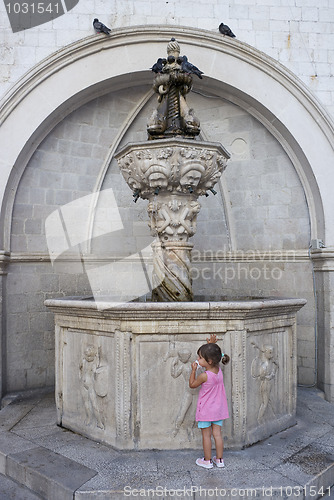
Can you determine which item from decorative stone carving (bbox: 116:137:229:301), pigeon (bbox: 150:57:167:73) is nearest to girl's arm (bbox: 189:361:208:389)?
decorative stone carving (bbox: 116:137:229:301)

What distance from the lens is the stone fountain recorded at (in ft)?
10.1

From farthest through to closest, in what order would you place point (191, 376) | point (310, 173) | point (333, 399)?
point (310, 173)
point (333, 399)
point (191, 376)

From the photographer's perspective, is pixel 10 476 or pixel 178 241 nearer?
pixel 10 476

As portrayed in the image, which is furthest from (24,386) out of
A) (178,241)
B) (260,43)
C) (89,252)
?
(260,43)

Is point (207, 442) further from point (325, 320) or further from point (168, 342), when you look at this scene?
point (325, 320)

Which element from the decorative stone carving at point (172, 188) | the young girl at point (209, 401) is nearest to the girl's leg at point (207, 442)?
the young girl at point (209, 401)

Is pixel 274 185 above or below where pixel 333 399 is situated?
above

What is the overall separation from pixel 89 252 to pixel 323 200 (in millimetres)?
3259

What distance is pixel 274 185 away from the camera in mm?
5902

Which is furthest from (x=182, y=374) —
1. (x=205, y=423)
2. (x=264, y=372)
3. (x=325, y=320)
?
(x=325, y=320)

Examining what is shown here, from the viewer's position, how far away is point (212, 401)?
2812mm

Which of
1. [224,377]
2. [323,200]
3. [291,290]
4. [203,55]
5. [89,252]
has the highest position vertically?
[203,55]

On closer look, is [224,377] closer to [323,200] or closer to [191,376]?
[191,376]

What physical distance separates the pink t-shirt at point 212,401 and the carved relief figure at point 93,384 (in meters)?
0.81
